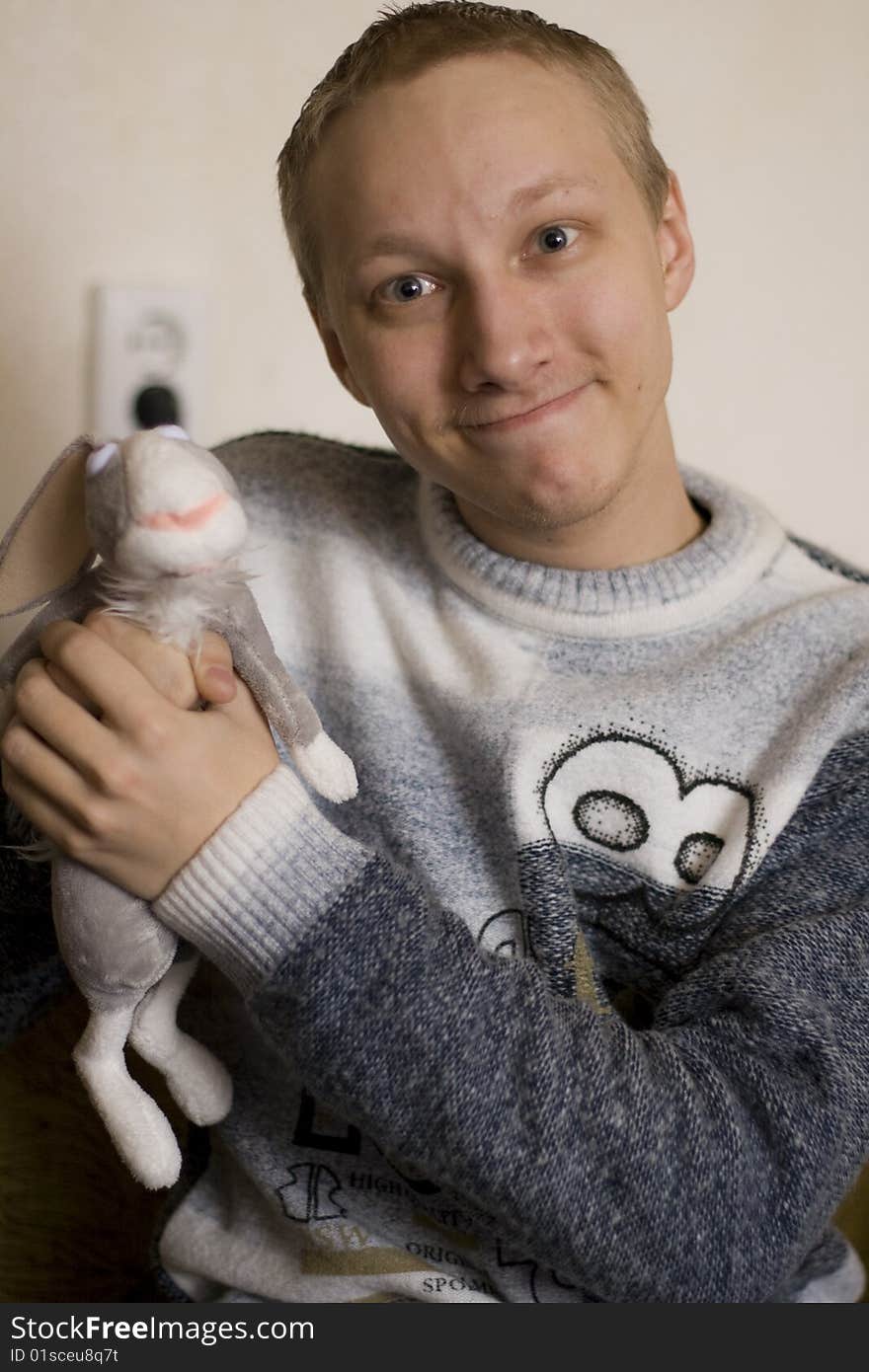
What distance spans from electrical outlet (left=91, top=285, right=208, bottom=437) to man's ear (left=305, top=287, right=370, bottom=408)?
0.23 metres

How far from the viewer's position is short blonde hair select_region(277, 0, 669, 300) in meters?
0.92

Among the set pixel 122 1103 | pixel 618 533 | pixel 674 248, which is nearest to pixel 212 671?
pixel 122 1103

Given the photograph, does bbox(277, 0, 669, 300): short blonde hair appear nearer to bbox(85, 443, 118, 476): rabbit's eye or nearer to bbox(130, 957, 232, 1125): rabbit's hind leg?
bbox(85, 443, 118, 476): rabbit's eye

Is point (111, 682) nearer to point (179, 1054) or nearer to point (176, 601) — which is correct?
point (176, 601)

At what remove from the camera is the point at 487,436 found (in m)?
0.92

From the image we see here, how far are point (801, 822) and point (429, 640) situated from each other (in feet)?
1.05

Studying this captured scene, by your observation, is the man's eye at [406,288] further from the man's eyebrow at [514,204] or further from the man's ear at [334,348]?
the man's ear at [334,348]

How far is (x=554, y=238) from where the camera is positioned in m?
0.90

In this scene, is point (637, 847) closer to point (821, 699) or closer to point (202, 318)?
point (821, 699)

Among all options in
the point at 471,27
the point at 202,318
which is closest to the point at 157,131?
the point at 202,318

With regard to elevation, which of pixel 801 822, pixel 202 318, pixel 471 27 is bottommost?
pixel 801 822

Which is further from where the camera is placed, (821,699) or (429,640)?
(429,640)

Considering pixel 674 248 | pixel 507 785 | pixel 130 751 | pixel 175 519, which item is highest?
pixel 674 248

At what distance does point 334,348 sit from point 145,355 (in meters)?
0.27
